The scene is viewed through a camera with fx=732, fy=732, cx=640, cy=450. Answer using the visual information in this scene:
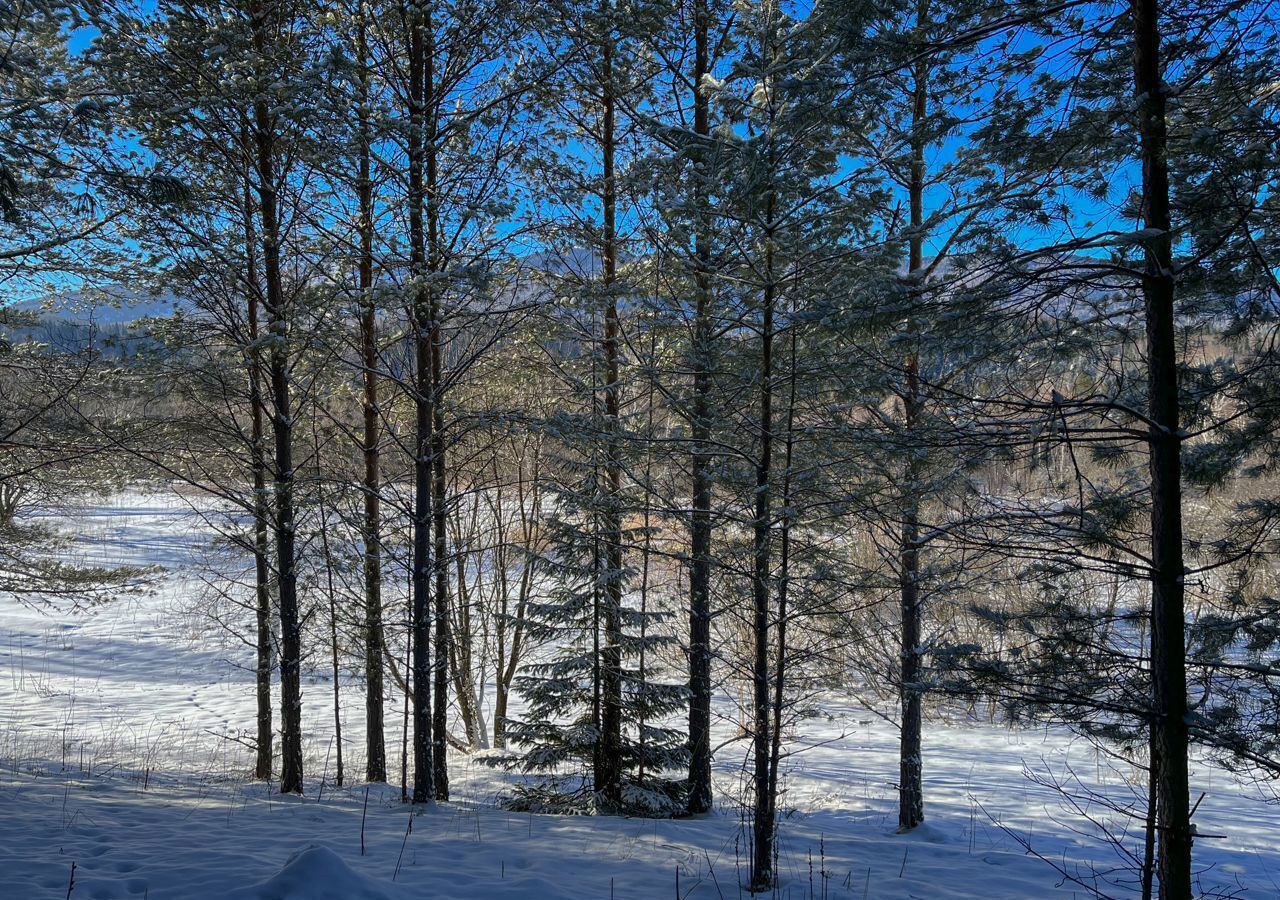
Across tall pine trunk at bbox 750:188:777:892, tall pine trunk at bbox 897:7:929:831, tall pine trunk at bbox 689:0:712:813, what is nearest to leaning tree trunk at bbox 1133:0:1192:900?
tall pine trunk at bbox 750:188:777:892

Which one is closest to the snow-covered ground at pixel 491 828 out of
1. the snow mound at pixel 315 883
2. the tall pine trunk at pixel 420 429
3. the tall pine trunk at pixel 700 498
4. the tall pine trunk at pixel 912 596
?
the snow mound at pixel 315 883

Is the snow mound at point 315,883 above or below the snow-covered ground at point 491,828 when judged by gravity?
above

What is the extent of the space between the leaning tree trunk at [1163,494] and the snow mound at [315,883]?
4652mm

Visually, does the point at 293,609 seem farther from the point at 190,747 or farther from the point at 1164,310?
the point at 1164,310

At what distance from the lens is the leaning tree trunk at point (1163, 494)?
4.14 m

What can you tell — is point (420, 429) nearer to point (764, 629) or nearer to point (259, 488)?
point (259, 488)

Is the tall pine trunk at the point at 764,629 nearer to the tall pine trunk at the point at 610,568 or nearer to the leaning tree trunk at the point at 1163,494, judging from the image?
the tall pine trunk at the point at 610,568

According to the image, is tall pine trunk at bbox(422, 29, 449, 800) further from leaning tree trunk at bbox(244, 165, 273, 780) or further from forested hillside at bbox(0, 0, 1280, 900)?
leaning tree trunk at bbox(244, 165, 273, 780)

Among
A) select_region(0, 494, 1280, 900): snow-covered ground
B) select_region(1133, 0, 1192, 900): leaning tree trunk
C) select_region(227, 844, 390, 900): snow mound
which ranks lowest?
select_region(0, 494, 1280, 900): snow-covered ground

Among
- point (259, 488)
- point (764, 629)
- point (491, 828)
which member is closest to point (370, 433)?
point (259, 488)

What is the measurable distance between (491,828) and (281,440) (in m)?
5.05

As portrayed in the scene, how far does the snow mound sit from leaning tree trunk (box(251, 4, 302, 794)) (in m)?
4.56

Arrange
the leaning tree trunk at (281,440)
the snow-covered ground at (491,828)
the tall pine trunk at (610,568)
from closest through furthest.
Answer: the snow-covered ground at (491,828) < the leaning tree trunk at (281,440) < the tall pine trunk at (610,568)

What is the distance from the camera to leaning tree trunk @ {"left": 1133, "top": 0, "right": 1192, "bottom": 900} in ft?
13.6
